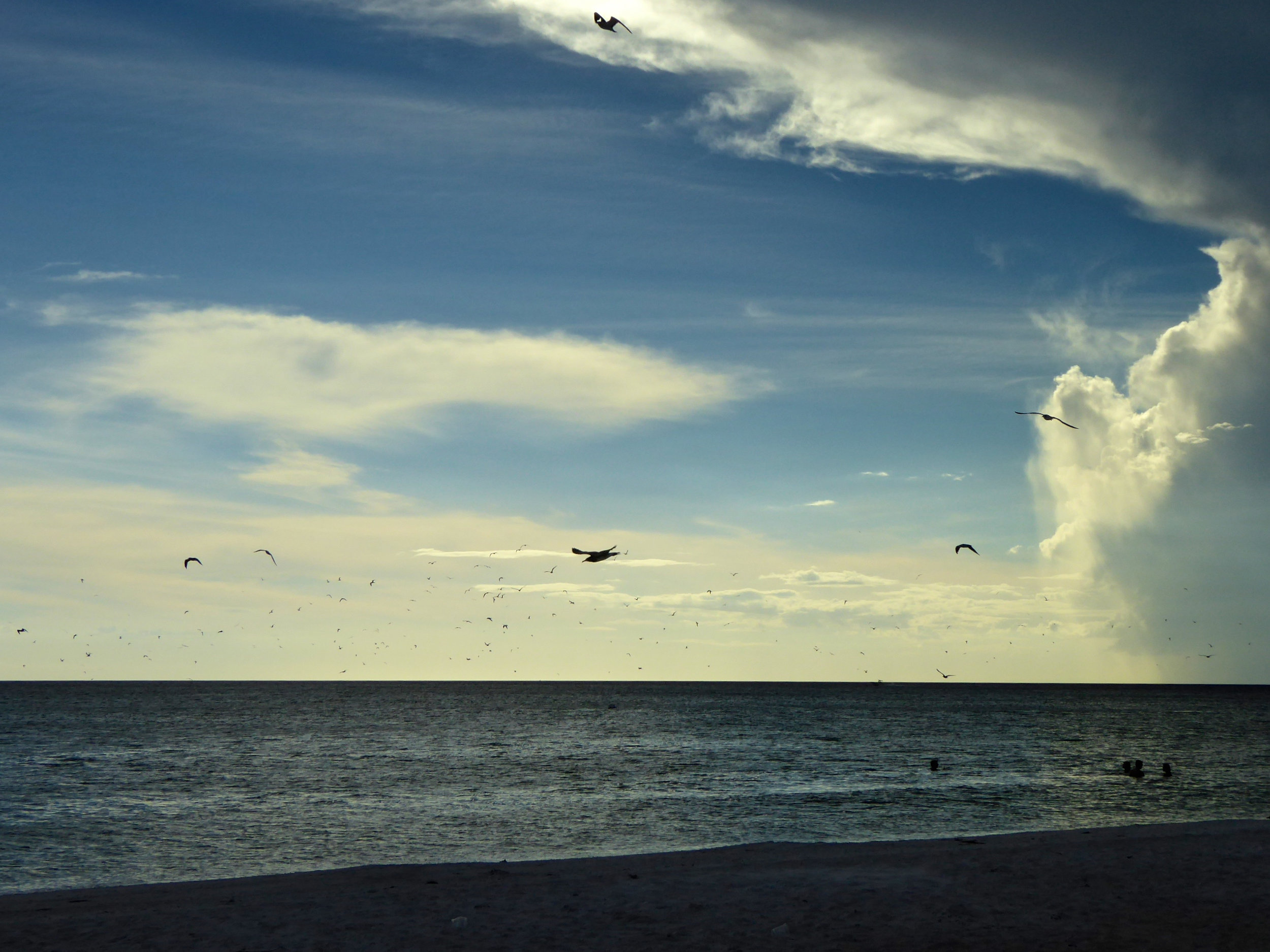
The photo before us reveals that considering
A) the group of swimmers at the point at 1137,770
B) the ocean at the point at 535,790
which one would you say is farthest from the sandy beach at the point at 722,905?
the group of swimmers at the point at 1137,770

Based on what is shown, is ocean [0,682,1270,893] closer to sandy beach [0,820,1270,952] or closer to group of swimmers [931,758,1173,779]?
group of swimmers [931,758,1173,779]

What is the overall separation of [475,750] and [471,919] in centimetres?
5828

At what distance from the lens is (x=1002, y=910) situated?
56.1 feet

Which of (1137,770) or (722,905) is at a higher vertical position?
(722,905)

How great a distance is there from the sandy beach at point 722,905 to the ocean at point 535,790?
7.91 m

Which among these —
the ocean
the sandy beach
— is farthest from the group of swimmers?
the sandy beach

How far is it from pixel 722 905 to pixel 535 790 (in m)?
30.2

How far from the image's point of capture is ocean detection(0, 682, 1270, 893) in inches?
1218

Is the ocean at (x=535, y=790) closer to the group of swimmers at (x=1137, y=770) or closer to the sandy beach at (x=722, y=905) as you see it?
the group of swimmers at (x=1137, y=770)

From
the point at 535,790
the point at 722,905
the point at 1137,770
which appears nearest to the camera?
the point at 722,905

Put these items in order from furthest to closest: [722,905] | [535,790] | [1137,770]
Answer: [1137,770]
[535,790]
[722,905]

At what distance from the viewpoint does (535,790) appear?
46.5 meters

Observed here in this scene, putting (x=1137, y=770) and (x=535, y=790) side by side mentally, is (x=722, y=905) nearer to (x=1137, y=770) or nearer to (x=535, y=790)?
(x=535, y=790)

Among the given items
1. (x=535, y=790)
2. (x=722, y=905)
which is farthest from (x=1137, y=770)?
(x=722, y=905)
